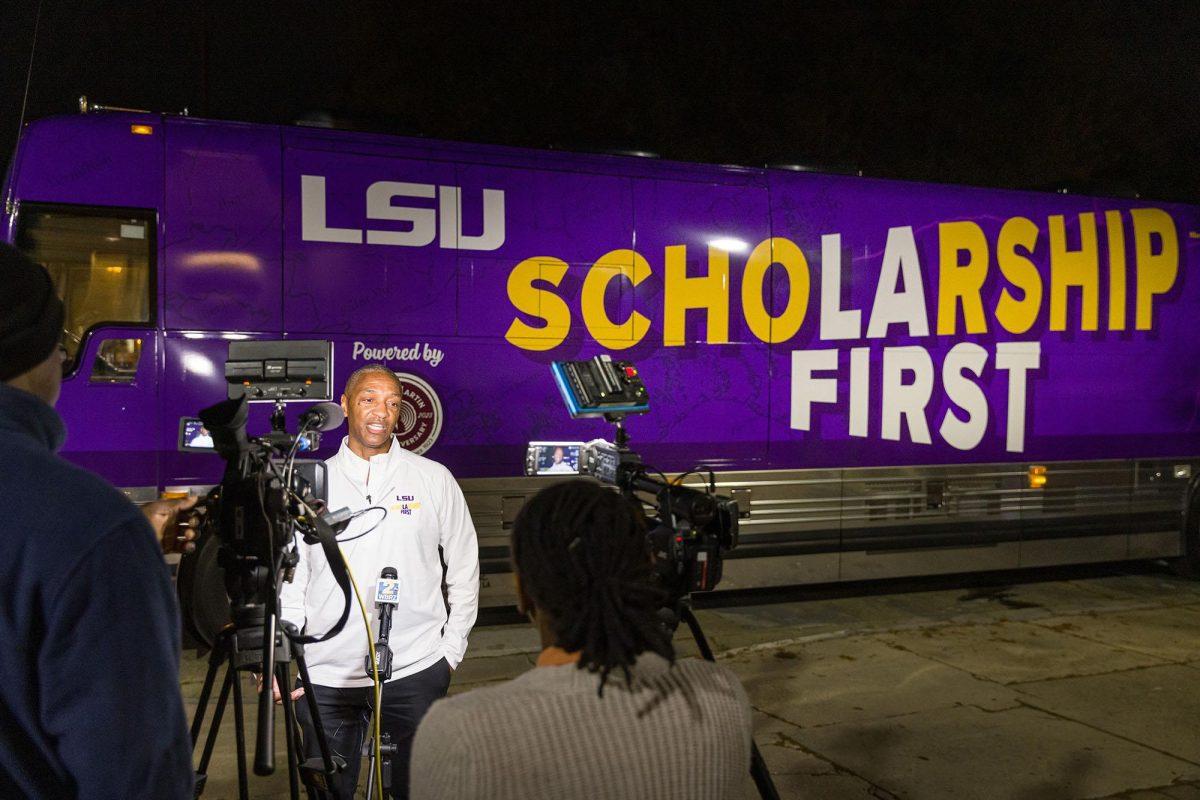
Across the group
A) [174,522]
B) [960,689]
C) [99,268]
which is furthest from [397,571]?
[960,689]

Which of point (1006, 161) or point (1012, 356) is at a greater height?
point (1006, 161)

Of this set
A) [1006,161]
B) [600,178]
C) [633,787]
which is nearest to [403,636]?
[633,787]

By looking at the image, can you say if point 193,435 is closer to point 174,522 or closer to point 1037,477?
point 174,522

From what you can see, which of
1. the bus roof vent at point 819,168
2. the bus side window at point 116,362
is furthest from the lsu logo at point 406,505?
the bus roof vent at point 819,168

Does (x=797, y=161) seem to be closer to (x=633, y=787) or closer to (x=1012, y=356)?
(x=1012, y=356)

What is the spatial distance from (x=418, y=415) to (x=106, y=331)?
196cm

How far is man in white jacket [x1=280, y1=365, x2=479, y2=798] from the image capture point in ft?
11.6

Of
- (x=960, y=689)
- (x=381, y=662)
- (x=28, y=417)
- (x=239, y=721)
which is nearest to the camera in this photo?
(x=28, y=417)

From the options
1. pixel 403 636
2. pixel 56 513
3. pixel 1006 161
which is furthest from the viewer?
pixel 1006 161

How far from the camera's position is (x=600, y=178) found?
7496 mm

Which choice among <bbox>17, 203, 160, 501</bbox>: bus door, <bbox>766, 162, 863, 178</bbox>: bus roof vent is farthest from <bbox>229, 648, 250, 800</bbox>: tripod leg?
<bbox>766, 162, 863, 178</bbox>: bus roof vent

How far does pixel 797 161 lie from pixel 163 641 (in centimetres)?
748

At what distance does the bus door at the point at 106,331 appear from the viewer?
20.1 ft

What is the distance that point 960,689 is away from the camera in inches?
248
